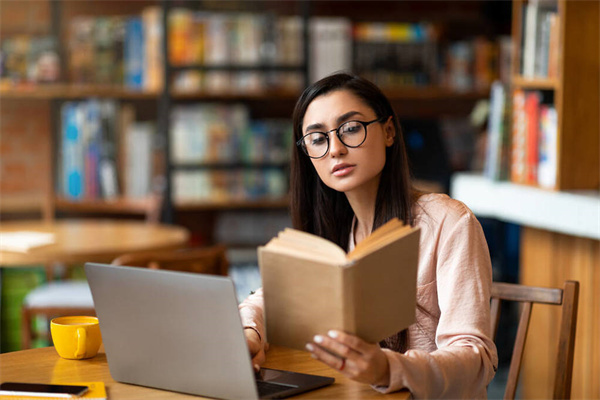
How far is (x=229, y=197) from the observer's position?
14.1ft

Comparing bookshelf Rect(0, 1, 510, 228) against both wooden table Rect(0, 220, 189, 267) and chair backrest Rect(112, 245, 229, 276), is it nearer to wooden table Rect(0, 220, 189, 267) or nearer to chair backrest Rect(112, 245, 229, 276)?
wooden table Rect(0, 220, 189, 267)

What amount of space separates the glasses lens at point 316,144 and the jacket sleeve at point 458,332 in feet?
0.85

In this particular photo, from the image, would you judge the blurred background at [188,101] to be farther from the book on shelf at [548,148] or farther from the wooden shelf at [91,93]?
the book on shelf at [548,148]

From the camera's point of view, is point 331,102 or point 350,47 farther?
point 350,47

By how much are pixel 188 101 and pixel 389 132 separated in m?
2.92

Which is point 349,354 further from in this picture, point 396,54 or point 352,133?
point 396,54

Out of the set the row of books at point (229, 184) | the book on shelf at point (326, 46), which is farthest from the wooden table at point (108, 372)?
the book on shelf at point (326, 46)

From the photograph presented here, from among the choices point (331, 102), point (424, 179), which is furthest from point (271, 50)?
point (331, 102)

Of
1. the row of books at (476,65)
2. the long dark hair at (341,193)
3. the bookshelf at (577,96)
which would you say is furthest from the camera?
the row of books at (476,65)

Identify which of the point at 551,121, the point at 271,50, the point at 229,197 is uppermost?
the point at 271,50

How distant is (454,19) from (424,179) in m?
1.04

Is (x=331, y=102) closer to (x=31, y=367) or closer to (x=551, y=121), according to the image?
(x=31, y=367)

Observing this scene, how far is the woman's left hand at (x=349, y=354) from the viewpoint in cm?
119

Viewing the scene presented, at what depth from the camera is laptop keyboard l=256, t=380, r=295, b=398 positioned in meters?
1.30
